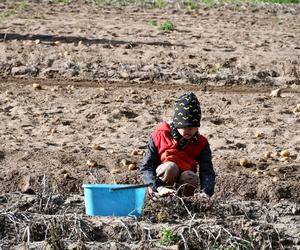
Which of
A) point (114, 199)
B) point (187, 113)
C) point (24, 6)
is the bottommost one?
point (24, 6)

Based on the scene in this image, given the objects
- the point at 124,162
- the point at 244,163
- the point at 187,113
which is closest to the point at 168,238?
the point at 187,113

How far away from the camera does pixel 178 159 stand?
6.91m

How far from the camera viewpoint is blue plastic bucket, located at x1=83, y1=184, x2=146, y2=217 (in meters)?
6.28

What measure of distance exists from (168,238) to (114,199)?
0.50 m

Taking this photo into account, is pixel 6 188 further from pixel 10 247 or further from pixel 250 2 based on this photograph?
pixel 250 2

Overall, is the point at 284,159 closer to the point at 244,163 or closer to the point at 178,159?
the point at 244,163

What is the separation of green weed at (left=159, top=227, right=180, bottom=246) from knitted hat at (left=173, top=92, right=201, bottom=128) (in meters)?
0.87

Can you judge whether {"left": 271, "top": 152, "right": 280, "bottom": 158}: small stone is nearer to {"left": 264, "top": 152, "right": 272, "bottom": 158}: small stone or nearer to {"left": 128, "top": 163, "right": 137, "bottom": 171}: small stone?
{"left": 264, "top": 152, "right": 272, "bottom": 158}: small stone

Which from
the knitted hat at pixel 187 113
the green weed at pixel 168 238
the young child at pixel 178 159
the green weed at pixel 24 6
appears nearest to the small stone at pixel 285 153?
→ the young child at pixel 178 159

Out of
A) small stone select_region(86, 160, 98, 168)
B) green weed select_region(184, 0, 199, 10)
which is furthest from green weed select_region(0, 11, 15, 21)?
small stone select_region(86, 160, 98, 168)

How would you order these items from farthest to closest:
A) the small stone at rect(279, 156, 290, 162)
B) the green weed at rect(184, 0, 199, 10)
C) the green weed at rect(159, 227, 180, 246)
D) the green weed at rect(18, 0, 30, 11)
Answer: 1. the green weed at rect(184, 0, 199, 10)
2. the green weed at rect(18, 0, 30, 11)
3. the small stone at rect(279, 156, 290, 162)
4. the green weed at rect(159, 227, 180, 246)

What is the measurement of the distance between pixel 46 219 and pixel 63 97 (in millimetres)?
4672

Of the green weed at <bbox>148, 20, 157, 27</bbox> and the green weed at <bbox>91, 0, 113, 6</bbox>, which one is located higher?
the green weed at <bbox>148, 20, 157, 27</bbox>

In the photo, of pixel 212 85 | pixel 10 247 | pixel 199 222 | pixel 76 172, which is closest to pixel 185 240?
pixel 199 222
